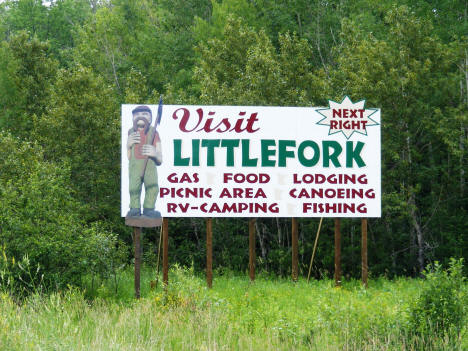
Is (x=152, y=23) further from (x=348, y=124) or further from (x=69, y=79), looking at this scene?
(x=348, y=124)

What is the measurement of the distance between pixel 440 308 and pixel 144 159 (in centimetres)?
684

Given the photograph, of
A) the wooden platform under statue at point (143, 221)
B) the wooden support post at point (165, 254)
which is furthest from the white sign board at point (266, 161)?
the wooden support post at point (165, 254)

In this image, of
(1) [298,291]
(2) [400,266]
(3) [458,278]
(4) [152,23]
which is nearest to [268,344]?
(3) [458,278]

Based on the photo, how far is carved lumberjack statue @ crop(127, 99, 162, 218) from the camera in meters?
13.0

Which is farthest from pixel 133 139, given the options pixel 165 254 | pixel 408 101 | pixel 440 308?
pixel 408 101

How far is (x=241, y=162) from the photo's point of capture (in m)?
13.4

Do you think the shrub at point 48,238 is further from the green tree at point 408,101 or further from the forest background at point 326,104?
the green tree at point 408,101

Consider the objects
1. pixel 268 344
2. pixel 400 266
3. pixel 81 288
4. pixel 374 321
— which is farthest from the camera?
pixel 400 266

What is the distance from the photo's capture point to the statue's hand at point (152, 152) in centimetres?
1310

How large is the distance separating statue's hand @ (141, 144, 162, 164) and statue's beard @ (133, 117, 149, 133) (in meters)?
0.35

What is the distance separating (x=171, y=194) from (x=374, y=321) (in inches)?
231

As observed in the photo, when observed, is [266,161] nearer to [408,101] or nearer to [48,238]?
[48,238]

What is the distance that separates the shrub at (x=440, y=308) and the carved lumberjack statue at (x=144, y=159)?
20.1 ft

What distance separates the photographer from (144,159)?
42.9ft
